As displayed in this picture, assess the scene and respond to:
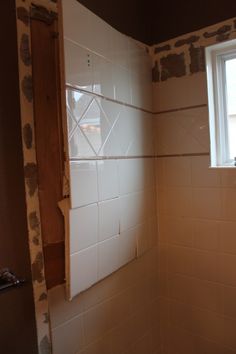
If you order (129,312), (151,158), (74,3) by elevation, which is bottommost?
(129,312)

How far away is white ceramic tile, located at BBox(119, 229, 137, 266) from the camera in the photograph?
115cm

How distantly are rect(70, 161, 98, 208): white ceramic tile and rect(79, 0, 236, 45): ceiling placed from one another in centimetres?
65

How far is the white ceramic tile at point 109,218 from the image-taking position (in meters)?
1.03

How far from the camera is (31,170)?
2.88ft

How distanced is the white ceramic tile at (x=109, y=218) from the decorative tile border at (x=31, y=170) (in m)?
0.23

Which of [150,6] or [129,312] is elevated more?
[150,6]

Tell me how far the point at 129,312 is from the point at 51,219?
2.11 ft

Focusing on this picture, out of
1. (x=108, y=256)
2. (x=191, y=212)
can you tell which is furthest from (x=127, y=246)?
(x=191, y=212)

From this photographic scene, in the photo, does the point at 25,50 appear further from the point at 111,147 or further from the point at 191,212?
the point at 191,212

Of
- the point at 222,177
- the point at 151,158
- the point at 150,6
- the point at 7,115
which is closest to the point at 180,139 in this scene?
the point at 151,158

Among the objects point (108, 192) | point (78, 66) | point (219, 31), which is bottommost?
point (108, 192)

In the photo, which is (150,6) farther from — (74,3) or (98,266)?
(98,266)

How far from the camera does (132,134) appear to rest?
1248 millimetres

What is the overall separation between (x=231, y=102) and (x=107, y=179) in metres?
0.76
